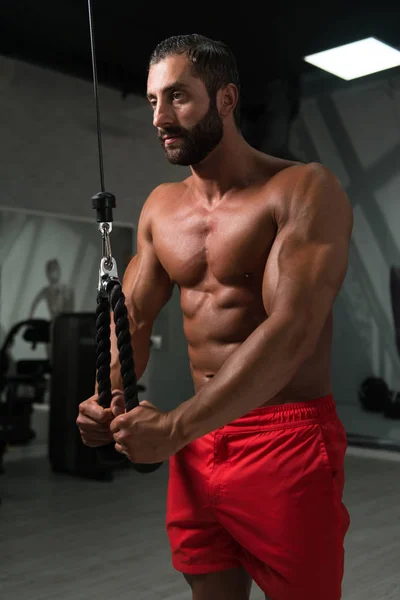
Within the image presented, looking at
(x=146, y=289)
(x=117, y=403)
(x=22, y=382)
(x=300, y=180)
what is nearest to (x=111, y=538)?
(x=22, y=382)

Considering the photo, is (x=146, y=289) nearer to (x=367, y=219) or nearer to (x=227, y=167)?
(x=227, y=167)

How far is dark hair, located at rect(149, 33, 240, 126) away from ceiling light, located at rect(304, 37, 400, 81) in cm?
422

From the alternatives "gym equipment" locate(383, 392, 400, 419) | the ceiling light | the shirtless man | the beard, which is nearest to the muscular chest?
the shirtless man

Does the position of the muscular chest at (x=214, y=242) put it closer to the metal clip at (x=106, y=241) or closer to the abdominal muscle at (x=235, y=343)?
the abdominal muscle at (x=235, y=343)

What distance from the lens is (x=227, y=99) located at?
126 cm

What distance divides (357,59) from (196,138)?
462cm

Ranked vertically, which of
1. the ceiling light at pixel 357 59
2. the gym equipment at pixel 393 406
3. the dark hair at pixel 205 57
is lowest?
the gym equipment at pixel 393 406

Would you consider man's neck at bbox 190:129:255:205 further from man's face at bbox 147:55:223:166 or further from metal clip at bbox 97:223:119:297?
metal clip at bbox 97:223:119:297

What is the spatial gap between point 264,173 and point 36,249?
4.24 m

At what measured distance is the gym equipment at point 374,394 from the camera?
552 centimetres

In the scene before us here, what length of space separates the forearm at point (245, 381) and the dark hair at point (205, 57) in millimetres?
441

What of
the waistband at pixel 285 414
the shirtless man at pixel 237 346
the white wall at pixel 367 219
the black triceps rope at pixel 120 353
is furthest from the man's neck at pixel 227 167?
the white wall at pixel 367 219

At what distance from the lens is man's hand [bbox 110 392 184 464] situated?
108 cm

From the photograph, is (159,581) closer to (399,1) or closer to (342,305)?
(342,305)
